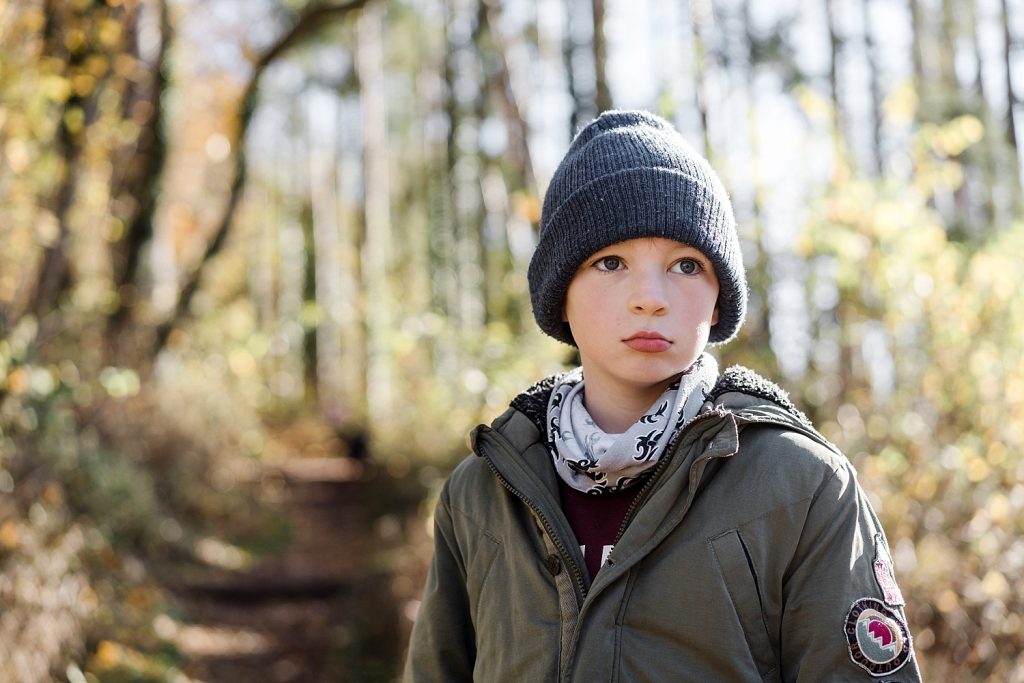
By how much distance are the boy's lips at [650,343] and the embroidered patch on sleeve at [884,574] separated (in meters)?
0.46

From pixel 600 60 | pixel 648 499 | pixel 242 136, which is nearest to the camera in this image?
pixel 648 499

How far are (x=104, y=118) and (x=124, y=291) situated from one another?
375 centimetres

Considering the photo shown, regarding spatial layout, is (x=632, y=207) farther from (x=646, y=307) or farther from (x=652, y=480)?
(x=652, y=480)

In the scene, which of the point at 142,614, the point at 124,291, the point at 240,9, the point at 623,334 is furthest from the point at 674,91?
the point at 240,9

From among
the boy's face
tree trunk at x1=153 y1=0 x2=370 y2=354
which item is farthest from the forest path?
the boy's face

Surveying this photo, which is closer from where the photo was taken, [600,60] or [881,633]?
[881,633]

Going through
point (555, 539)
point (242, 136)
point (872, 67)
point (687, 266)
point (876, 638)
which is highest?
point (872, 67)

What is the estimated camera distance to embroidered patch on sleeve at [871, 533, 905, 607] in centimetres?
157

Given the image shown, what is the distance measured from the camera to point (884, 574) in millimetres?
1598

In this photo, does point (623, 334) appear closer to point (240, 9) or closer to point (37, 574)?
point (37, 574)

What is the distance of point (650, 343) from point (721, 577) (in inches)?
16.2

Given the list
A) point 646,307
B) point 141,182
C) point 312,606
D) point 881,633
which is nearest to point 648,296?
point 646,307

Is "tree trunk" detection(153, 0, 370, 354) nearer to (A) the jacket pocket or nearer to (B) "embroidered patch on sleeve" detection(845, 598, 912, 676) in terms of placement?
(A) the jacket pocket

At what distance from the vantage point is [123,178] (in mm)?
10914
